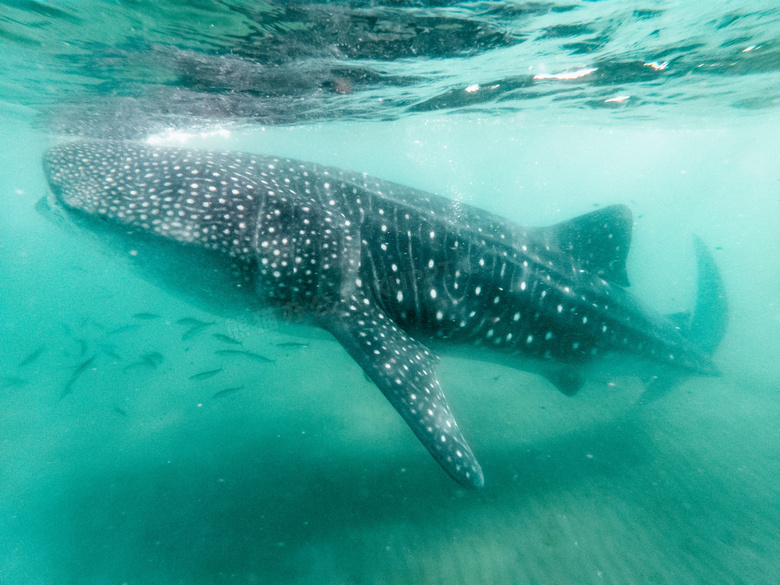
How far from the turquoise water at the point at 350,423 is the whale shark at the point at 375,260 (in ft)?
3.21

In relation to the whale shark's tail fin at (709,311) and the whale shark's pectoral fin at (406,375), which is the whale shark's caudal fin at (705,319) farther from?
the whale shark's pectoral fin at (406,375)

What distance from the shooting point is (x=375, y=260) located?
4027mm

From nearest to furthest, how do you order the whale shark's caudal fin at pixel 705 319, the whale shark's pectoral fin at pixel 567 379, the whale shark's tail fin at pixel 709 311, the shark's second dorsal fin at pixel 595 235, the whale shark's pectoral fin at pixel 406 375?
1. the whale shark's pectoral fin at pixel 406 375
2. the shark's second dorsal fin at pixel 595 235
3. the whale shark's pectoral fin at pixel 567 379
4. the whale shark's caudal fin at pixel 705 319
5. the whale shark's tail fin at pixel 709 311

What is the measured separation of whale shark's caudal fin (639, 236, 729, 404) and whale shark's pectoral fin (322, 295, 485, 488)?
5124 mm

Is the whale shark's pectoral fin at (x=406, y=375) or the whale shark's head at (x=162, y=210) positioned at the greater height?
the whale shark's head at (x=162, y=210)

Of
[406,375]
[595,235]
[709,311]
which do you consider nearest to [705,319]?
[709,311]

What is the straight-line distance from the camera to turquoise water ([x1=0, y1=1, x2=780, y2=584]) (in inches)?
172

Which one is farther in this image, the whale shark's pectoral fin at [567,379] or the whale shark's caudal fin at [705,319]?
the whale shark's caudal fin at [705,319]

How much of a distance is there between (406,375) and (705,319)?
277 inches

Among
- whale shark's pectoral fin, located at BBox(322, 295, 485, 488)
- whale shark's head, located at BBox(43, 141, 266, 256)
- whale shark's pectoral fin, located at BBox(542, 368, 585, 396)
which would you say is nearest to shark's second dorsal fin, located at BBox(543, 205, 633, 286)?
whale shark's pectoral fin, located at BBox(542, 368, 585, 396)

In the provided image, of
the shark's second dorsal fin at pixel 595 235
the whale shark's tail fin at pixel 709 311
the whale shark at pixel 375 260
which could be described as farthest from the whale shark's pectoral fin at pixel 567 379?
the whale shark's tail fin at pixel 709 311

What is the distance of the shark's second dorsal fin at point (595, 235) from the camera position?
5.12m

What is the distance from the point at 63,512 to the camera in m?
5.08

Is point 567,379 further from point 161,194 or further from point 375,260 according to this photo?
point 161,194
